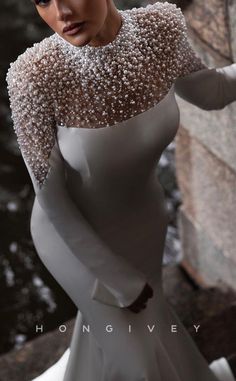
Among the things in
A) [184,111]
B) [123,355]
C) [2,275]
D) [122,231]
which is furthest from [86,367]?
[2,275]

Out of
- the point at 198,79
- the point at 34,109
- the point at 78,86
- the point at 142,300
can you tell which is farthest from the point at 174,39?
the point at 142,300

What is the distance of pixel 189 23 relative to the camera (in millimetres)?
2309

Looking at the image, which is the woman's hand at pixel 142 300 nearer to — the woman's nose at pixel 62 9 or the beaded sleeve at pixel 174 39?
the beaded sleeve at pixel 174 39

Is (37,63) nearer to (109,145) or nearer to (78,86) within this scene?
(78,86)

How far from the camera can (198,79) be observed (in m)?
1.76

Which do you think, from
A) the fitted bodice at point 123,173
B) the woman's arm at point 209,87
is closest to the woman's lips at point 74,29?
the fitted bodice at point 123,173

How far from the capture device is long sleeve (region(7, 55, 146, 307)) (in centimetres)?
158

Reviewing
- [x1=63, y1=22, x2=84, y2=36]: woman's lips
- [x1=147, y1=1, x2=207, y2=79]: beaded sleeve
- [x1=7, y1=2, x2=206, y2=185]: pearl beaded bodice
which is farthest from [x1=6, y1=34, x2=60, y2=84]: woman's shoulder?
[x1=147, y1=1, x2=207, y2=79]: beaded sleeve

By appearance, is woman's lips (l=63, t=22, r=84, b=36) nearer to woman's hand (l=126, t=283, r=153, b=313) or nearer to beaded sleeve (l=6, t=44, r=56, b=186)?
beaded sleeve (l=6, t=44, r=56, b=186)

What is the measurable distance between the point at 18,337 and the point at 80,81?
1.92 meters

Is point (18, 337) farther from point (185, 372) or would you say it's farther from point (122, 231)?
point (122, 231)

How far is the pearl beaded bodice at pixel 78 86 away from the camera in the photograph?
1.58 metres

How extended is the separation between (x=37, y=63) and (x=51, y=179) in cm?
26

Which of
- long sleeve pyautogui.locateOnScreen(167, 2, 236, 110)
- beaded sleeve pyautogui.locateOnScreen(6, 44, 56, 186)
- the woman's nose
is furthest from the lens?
long sleeve pyautogui.locateOnScreen(167, 2, 236, 110)
